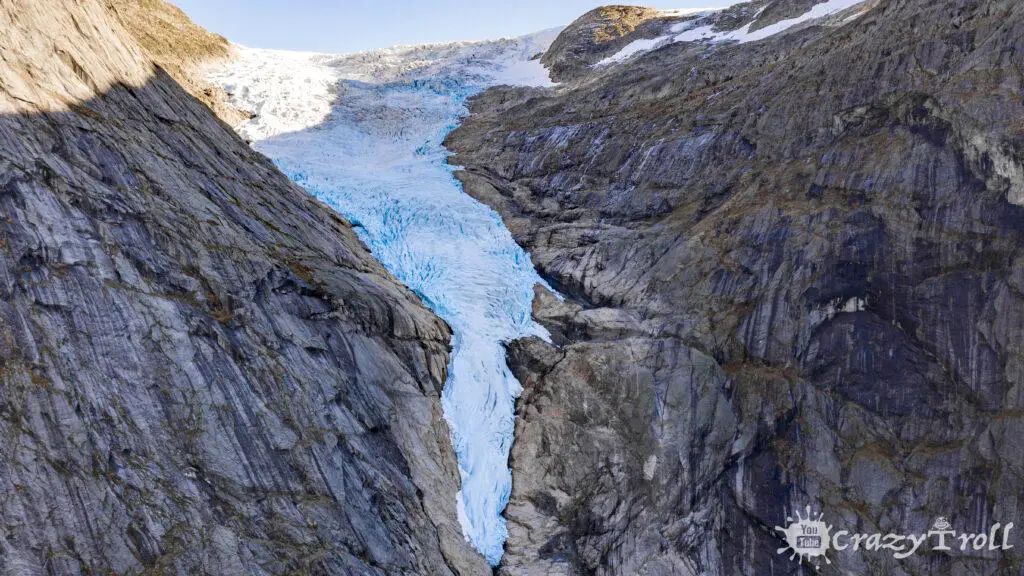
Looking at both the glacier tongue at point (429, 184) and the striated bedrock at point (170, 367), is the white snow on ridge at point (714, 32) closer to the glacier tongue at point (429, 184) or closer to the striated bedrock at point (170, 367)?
the glacier tongue at point (429, 184)

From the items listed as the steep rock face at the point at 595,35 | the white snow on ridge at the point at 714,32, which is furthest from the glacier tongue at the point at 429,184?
the white snow on ridge at the point at 714,32

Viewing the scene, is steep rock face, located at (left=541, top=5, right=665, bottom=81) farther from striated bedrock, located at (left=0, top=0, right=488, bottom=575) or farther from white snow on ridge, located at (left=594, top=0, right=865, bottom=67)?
striated bedrock, located at (left=0, top=0, right=488, bottom=575)

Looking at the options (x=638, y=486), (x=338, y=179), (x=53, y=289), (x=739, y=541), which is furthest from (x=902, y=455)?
(x=338, y=179)

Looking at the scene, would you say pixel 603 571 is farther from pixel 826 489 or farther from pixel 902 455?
pixel 902 455

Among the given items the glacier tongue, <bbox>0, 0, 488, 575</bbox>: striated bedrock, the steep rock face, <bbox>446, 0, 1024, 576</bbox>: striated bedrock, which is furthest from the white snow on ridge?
<bbox>0, 0, 488, 575</bbox>: striated bedrock

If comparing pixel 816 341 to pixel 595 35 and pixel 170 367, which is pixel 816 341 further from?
pixel 595 35
